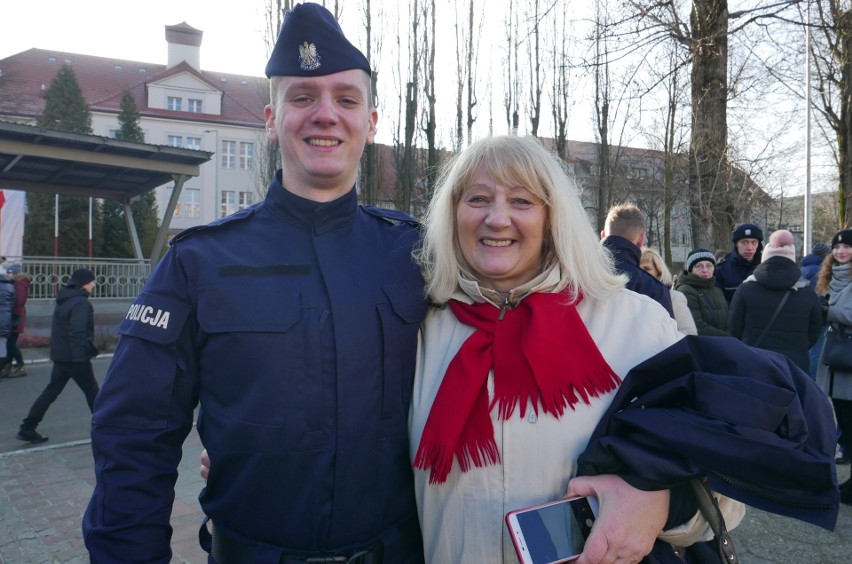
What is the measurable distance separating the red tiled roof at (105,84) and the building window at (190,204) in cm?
482

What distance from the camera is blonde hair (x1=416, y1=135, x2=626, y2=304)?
190 centimetres

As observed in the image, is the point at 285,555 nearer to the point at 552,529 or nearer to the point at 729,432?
the point at 552,529

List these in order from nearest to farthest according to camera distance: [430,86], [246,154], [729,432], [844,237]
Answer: [729,432]
[844,237]
[430,86]
[246,154]

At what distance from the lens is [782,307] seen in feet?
17.8

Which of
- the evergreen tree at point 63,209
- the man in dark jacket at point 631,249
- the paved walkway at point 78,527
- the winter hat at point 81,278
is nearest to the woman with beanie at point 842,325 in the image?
the paved walkway at point 78,527

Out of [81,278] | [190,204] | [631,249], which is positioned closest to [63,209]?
[190,204]

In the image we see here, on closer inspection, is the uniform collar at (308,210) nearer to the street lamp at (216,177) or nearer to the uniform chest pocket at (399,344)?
the uniform chest pocket at (399,344)

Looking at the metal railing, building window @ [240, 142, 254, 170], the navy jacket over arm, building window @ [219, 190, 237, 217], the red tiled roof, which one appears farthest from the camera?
building window @ [219, 190, 237, 217]

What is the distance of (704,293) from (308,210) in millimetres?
5059

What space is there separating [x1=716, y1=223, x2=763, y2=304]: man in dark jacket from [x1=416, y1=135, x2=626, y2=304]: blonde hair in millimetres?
5589

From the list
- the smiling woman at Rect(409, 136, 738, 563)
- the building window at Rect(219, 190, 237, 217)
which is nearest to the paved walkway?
the smiling woman at Rect(409, 136, 738, 563)

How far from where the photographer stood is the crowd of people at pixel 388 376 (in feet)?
5.24

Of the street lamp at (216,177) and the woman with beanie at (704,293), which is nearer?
the woman with beanie at (704,293)

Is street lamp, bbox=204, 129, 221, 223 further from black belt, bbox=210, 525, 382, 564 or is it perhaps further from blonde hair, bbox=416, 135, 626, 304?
black belt, bbox=210, 525, 382, 564
